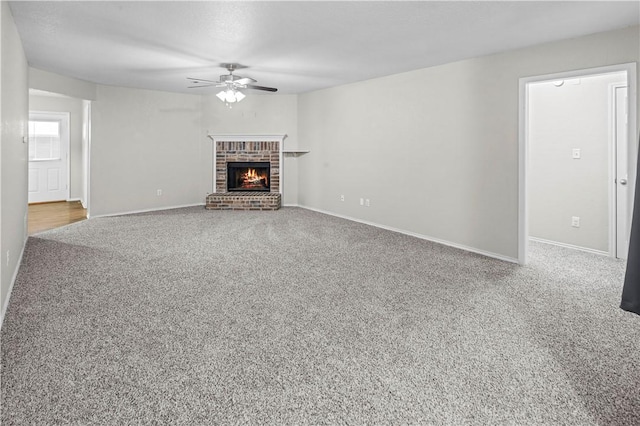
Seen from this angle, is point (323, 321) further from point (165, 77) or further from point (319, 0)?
point (165, 77)

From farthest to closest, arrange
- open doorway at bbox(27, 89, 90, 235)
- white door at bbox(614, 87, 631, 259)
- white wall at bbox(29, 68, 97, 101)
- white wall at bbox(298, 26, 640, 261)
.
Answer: open doorway at bbox(27, 89, 90, 235) < white wall at bbox(29, 68, 97, 101) < white door at bbox(614, 87, 631, 259) < white wall at bbox(298, 26, 640, 261)

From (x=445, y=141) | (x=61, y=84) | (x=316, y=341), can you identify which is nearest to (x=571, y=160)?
(x=445, y=141)

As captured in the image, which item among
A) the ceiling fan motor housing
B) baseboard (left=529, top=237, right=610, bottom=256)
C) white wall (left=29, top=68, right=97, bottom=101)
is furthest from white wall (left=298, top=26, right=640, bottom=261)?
white wall (left=29, top=68, right=97, bottom=101)

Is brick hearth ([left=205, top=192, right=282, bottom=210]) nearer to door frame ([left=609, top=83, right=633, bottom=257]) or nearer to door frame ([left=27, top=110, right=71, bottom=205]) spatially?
door frame ([left=27, top=110, right=71, bottom=205])

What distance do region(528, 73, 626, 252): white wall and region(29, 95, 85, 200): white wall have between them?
889 centimetres

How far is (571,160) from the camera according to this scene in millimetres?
4789

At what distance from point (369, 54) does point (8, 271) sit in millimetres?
4204

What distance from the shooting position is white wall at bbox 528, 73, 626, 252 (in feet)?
14.8

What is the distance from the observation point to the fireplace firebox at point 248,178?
837 centimetres

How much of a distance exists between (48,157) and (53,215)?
2.42 metres

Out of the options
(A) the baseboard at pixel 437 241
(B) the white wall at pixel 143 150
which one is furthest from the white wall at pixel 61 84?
(A) the baseboard at pixel 437 241

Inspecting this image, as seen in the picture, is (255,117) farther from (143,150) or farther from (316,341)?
Answer: (316,341)

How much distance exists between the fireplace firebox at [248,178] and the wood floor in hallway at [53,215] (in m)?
2.89

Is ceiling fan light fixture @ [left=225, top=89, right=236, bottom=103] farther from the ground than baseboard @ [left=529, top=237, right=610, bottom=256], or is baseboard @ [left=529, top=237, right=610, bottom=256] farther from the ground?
ceiling fan light fixture @ [left=225, top=89, right=236, bottom=103]
